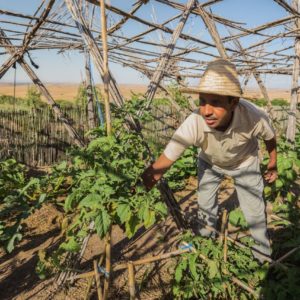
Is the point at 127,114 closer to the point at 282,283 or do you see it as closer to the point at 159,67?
the point at 159,67

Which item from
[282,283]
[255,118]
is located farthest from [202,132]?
[282,283]

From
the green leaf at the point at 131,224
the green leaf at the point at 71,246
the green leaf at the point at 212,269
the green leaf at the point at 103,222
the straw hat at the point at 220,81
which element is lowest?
the green leaf at the point at 212,269

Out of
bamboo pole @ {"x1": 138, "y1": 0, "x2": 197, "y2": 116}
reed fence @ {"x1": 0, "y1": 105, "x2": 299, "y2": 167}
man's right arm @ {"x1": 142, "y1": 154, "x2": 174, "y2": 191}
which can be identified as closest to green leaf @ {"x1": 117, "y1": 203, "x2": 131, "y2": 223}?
man's right arm @ {"x1": 142, "y1": 154, "x2": 174, "y2": 191}

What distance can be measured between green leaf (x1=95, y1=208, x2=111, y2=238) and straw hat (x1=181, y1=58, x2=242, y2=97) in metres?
0.90

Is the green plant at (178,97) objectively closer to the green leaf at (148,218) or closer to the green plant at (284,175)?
the green plant at (284,175)

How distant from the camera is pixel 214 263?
87.7 inches

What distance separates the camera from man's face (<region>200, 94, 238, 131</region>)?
2.06 m

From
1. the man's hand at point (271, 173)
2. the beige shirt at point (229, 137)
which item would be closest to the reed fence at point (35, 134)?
the man's hand at point (271, 173)

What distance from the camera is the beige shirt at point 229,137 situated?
226 cm

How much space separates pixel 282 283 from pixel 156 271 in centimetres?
111

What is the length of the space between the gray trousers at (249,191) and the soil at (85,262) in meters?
0.27

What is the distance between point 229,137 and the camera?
2303mm

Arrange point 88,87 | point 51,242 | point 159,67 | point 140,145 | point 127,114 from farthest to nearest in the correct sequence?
point 88,87 → point 51,242 → point 159,67 → point 127,114 → point 140,145

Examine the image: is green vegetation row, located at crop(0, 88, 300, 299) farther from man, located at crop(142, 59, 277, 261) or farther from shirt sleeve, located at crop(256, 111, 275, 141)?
shirt sleeve, located at crop(256, 111, 275, 141)
